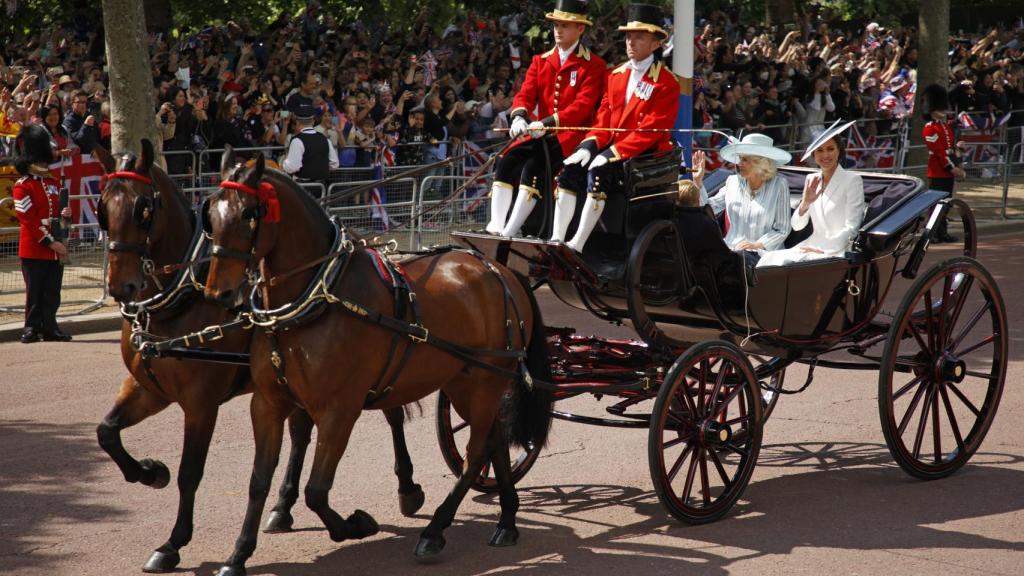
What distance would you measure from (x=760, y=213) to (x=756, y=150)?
0.40m

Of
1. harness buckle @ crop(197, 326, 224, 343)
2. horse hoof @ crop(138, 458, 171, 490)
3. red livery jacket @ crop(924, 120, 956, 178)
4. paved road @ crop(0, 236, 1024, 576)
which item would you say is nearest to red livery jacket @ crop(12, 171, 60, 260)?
paved road @ crop(0, 236, 1024, 576)

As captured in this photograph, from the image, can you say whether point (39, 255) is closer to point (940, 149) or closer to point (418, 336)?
point (418, 336)

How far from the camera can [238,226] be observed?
5.19 meters

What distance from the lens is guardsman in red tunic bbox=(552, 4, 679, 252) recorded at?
22.3 ft

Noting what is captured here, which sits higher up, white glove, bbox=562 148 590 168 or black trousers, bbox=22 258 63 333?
white glove, bbox=562 148 590 168

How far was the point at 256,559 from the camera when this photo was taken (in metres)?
5.86

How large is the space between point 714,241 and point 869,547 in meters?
1.82

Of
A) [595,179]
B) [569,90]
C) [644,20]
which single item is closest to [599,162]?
[595,179]

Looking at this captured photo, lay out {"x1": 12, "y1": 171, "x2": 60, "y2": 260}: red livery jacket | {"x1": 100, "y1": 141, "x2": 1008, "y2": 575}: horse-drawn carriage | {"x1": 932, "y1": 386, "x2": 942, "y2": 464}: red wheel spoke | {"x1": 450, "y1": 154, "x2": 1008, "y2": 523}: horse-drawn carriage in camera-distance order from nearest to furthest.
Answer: {"x1": 100, "y1": 141, "x2": 1008, "y2": 575}: horse-drawn carriage → {"x1": 450, "y1": 154, "x2": 1008, "y2": 523}: horse-drawn carriage → {"x1": 932, "y1": 386, "x2": 942, "y2": 464}: red wheel spoke → {"x1": 12, "y1": 171, "x2": 60, "y2": 260}: red livery jacket

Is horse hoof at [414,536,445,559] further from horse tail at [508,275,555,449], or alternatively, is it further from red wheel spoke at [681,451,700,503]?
red wheel spoke at [681,451,700,503]

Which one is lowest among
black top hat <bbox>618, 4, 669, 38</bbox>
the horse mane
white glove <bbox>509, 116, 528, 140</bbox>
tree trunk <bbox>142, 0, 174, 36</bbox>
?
the horse mane

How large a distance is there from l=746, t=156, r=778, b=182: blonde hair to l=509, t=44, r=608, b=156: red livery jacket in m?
1.00

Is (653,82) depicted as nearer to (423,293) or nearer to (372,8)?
(423,293)

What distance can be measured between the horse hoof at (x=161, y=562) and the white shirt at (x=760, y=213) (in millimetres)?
3670
